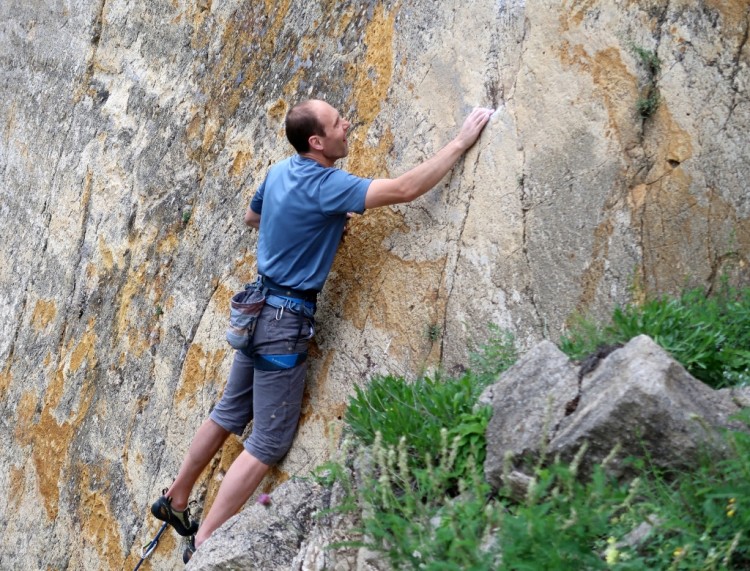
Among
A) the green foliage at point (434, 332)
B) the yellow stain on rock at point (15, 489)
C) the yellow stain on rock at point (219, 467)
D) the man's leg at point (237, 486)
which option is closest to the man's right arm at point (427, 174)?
the green foliage at point (434, 332)

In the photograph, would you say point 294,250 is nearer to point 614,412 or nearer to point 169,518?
point 169,518

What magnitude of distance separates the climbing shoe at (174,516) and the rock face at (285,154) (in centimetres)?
14

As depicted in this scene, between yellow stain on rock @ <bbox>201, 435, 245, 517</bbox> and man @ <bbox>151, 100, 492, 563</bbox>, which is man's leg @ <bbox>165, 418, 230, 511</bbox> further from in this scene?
man @ <bbox>151, 100, 492, 563</bbox>

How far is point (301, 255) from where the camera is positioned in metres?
4.14

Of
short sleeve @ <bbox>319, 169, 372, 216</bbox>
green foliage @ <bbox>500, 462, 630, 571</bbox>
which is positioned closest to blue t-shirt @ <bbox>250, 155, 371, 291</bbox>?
short sleeve @ <bbox>319, 169, 372, 216</bbox>

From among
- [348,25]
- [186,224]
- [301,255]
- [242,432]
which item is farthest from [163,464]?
[348,25]

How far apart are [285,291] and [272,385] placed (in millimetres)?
449

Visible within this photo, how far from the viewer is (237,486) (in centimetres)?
423

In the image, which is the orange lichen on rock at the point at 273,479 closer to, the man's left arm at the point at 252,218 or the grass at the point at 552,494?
the grass at the point at 552,494

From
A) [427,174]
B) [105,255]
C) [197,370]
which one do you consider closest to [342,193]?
[427,174]

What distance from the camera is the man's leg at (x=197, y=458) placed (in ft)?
14.9

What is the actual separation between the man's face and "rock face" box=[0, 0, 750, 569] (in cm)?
Answer: 33

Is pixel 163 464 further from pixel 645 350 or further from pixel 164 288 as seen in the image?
pixel 645 350

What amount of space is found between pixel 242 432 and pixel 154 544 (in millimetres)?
1121
